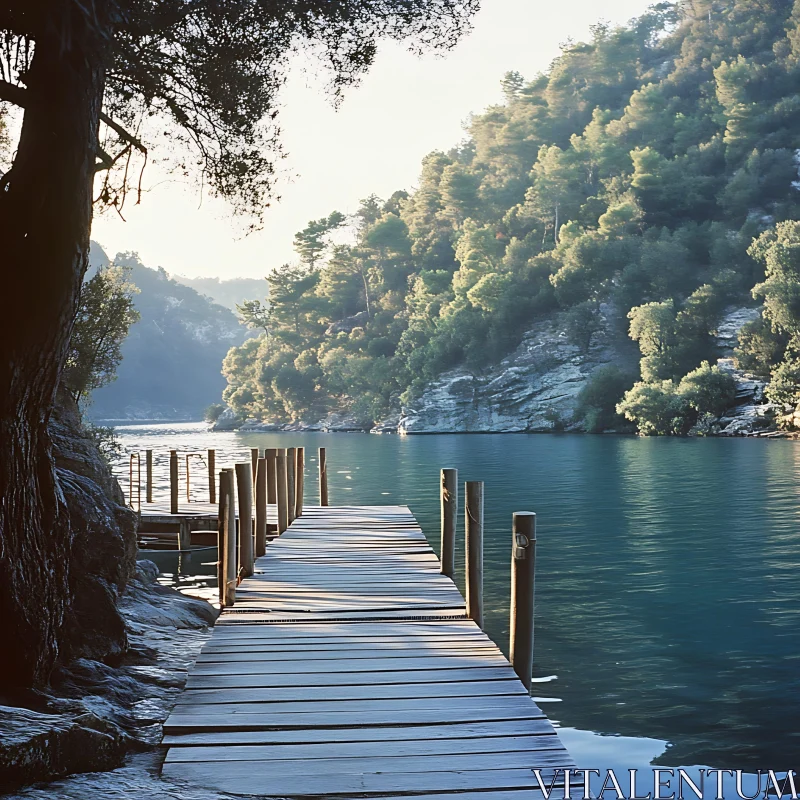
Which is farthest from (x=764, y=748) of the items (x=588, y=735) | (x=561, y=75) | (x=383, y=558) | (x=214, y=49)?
(x=561, y=75)

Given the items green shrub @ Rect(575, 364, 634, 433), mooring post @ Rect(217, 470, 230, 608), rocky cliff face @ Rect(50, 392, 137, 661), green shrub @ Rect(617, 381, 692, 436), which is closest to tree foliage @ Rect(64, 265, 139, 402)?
mooring post @ Rect(217, 470, 230, 608)

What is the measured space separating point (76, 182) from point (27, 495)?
1.86 metres

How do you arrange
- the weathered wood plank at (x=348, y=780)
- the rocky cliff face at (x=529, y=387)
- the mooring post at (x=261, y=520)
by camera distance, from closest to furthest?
the weathered wood plank at (x=348, y=780) < the mooring post at (x=261, y=520) < the rocky cliff face at (x=529, y=387)

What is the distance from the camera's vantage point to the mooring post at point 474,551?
8.03 meters

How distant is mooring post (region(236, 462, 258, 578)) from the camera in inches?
377

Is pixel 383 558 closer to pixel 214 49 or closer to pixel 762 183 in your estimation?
pixel 214 49

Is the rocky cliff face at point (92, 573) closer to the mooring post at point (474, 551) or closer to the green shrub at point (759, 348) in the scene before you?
the mooring post at point (474, 551)

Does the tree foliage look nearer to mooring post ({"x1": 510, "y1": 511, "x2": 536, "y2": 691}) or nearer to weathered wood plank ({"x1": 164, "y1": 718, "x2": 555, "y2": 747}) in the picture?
mooring post ({"x1": 510, "y1": 511, "x2": 536, "y2": 691})

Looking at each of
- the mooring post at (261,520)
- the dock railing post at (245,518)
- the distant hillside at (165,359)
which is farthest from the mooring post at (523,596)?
the distant hillside at (165,359)

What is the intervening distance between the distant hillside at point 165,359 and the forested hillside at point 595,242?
5487 centimetres

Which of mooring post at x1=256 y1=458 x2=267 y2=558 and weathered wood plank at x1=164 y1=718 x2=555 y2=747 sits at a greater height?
mooring post at x1=256 y1=458 x2=267 y2=558

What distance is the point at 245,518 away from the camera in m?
9.56

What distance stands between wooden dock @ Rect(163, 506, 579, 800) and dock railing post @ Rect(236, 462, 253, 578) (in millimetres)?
807

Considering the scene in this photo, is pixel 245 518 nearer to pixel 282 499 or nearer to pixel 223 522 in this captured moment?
pixel 223 522
